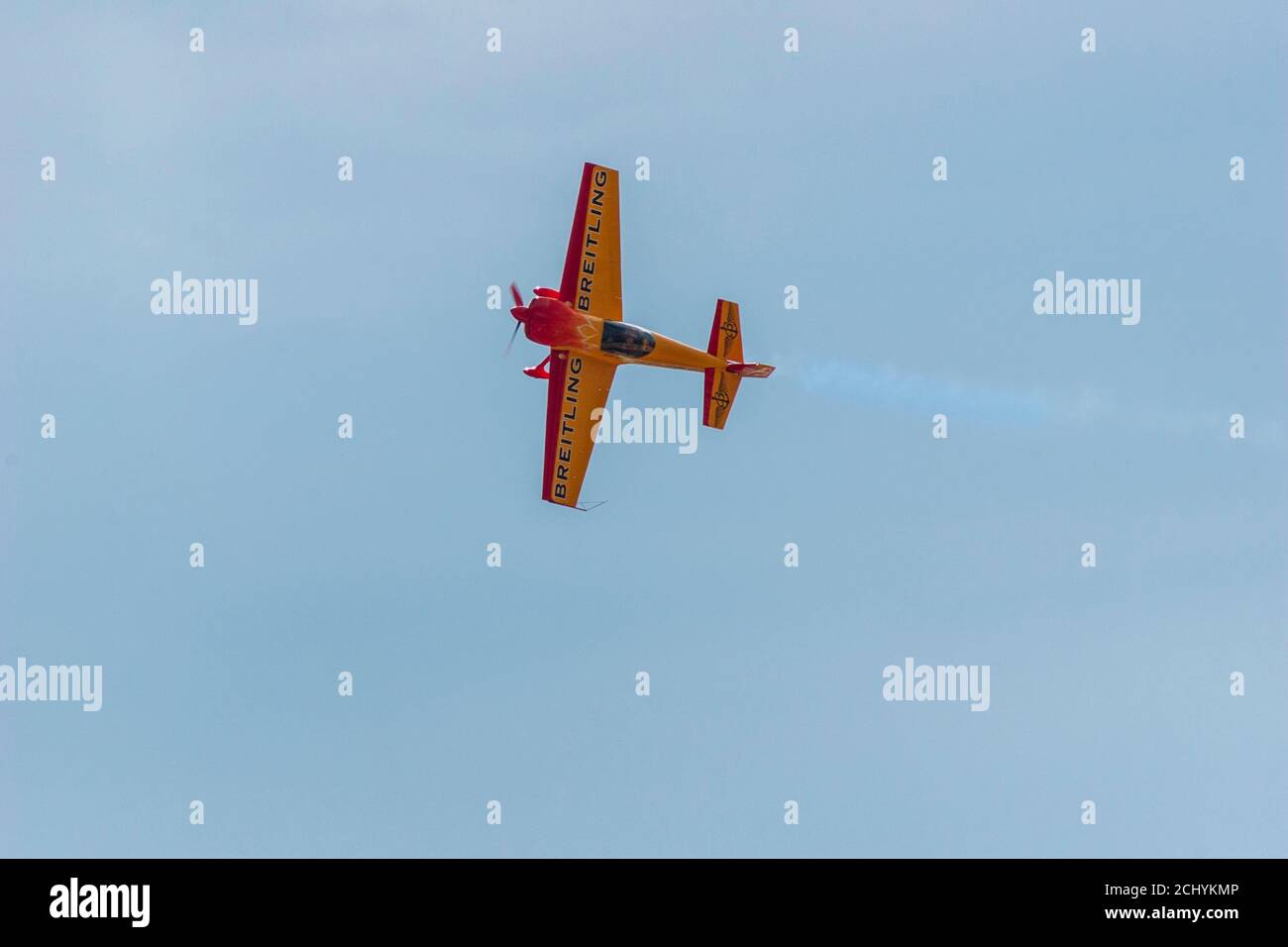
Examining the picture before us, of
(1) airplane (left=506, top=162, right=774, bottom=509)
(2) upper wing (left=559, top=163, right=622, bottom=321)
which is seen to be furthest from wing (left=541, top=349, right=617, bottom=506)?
(2) upper wing (left=559, top=163, right=622, bottom=321)

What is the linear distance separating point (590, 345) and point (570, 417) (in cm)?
286

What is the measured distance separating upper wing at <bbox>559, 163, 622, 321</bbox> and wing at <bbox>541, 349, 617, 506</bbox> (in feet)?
6.71

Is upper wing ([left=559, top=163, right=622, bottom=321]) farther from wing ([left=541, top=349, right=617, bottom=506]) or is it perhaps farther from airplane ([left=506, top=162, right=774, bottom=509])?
wing ([left=541, top=349, right=617, bottom=506])

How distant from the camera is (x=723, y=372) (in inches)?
2581

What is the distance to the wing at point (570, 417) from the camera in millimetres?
64812

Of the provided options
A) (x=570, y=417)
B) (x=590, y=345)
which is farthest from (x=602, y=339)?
(x=570, y=417)

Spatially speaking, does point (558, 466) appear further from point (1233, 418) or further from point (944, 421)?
point (1233, 418)

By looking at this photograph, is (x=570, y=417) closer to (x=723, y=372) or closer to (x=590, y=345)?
(x=590, y=345)

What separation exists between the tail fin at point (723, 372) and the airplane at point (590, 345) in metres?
0.04

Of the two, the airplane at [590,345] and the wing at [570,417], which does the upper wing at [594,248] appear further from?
the wing at [570,417]

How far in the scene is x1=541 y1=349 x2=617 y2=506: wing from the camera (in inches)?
2552

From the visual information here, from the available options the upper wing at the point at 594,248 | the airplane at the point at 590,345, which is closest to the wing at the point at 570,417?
the airplane at the point at 590,345
